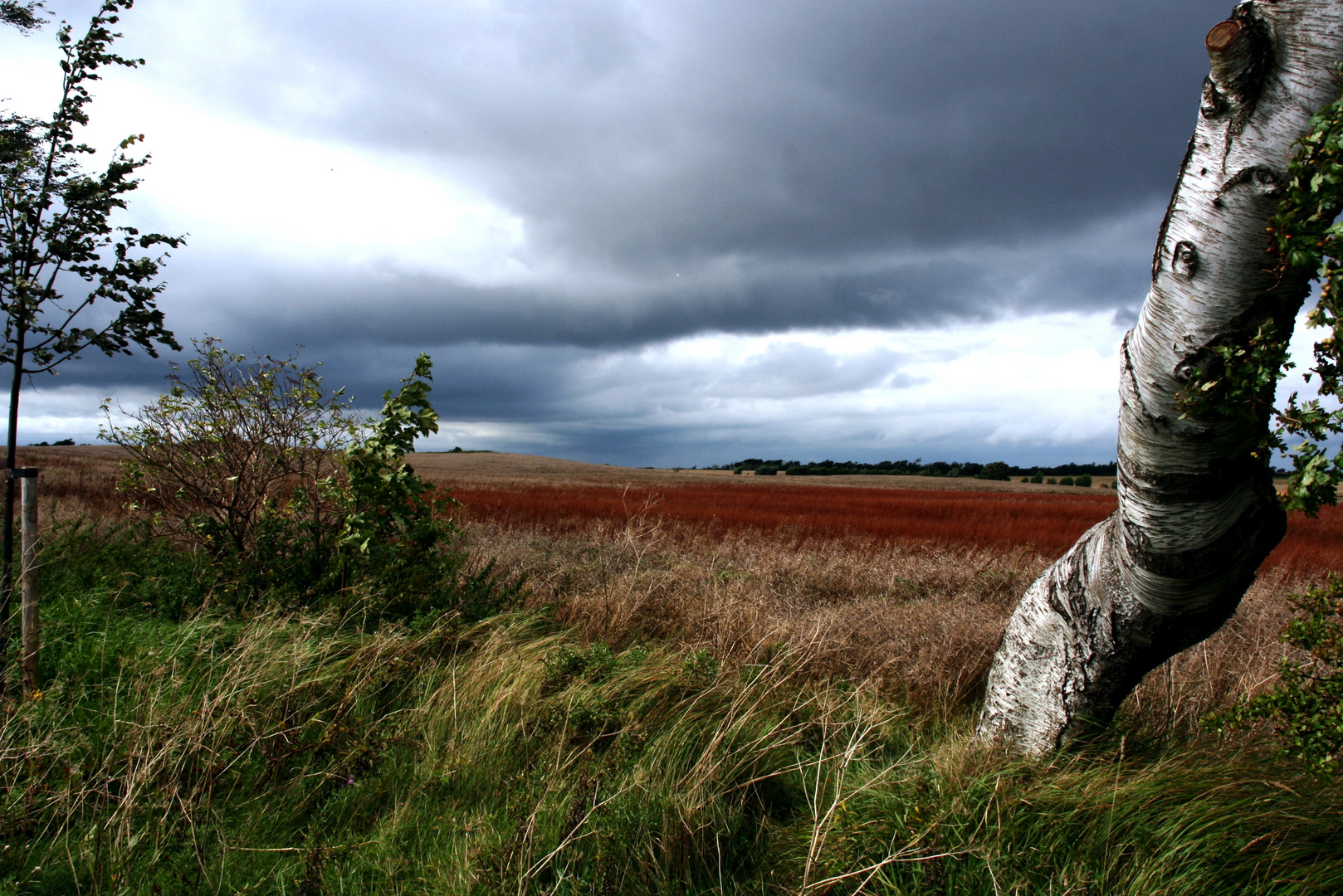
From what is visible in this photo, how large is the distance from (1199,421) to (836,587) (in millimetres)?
6061

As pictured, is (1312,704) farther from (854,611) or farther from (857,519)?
(857,519)

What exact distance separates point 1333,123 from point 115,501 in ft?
61.9

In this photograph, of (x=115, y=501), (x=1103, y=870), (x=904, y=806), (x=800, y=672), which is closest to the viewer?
(x=1103, y=870)

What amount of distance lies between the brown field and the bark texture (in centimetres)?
127

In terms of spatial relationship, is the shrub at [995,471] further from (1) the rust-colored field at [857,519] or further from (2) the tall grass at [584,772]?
(2) the tall grass at [584,772]

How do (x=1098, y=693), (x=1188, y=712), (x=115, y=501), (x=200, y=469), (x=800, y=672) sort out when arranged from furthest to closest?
(x=115, y=501) < (x=200, y=469) < (x=800, y=672) < (x=1188, y=712) < (x=1098, y=693)

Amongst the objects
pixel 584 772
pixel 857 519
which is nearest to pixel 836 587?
pixel 584 772

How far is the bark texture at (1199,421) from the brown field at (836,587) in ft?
4.16

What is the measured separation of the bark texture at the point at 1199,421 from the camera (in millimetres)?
2104

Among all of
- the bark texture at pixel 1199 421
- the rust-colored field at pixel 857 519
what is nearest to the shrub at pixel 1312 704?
the bark texture at pixel 1199 421

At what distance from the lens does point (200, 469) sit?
6191 mm

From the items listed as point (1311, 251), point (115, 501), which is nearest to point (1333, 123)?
point (1311, 251)

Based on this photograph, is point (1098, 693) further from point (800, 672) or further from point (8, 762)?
point (8, 762)

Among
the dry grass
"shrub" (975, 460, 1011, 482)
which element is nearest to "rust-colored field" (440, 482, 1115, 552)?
the dry grass
